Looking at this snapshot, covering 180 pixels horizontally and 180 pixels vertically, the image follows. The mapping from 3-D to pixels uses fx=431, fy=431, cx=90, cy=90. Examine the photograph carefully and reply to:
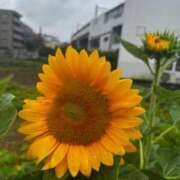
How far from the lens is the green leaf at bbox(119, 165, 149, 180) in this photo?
0.68m

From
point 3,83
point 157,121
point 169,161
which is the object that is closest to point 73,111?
point 3,83

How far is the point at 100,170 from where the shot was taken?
654 mm

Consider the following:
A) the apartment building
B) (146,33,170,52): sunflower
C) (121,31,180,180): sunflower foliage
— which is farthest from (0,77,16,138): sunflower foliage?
the apartment building

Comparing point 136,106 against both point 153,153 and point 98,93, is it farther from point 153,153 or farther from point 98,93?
point 153,153

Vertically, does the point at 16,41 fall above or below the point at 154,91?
below

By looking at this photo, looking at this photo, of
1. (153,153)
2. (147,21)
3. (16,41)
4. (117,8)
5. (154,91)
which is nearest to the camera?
(154,91)

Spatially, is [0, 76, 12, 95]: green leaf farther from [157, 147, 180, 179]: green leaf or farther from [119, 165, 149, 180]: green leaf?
[157, 147, 180, 179]: green leaf

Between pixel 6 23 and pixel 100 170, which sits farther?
pixel 6 23

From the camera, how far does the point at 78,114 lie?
0.63 m

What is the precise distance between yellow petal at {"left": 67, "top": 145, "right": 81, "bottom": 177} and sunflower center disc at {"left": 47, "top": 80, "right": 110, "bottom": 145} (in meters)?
0.02

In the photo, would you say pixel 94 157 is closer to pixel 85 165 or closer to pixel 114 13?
pixel 85 165

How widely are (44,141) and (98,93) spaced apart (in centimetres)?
11

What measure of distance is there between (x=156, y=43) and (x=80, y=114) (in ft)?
1.46

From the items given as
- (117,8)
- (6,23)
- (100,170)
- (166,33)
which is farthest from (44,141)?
(6,23)
